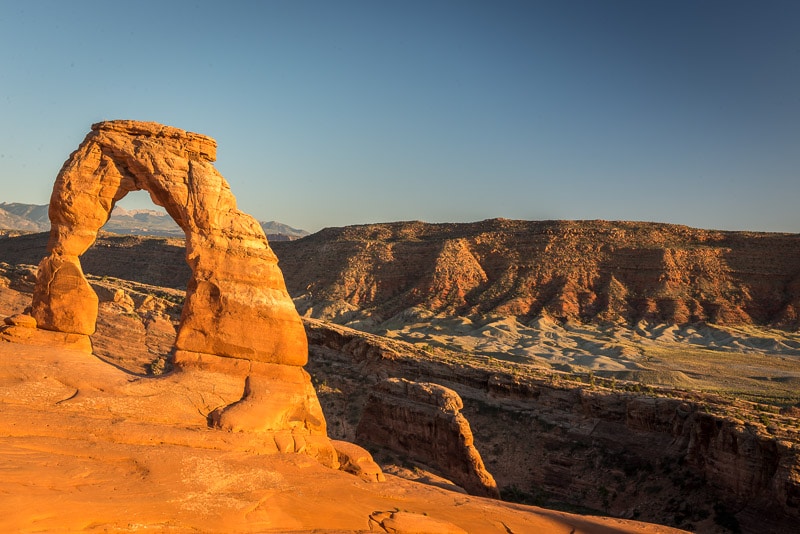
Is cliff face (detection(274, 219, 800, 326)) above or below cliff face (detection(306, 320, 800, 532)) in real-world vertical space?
above

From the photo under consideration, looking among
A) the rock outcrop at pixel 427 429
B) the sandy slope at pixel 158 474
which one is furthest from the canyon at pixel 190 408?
the rock outcrop at pixel 427 429

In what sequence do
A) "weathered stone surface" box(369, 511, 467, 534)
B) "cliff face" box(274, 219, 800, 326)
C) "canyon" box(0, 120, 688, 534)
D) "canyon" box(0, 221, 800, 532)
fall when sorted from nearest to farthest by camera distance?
1. "canyon" box(0, 120, 688, 534)
2. "weathered stone surface" box(369, 511, 467, 534)
3. "canyon" box(0, 221, 800, 532)
4. "cliff face" box(274, 219, 800, 326)

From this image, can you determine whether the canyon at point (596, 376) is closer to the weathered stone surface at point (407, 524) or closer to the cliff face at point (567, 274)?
the cliff face at point (567, 274)

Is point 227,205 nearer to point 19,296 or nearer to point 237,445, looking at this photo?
point 237,445

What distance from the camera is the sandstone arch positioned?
1645 centimetres

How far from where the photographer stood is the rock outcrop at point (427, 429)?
21.9m

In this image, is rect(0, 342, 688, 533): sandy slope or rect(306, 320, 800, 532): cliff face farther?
rect(306, 320, 800, 532): cliff face

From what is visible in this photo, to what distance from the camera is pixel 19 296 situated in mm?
35844

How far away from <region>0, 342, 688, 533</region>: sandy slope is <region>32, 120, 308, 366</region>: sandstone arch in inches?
51.1

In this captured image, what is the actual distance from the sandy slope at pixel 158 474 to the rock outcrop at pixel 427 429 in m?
5.90

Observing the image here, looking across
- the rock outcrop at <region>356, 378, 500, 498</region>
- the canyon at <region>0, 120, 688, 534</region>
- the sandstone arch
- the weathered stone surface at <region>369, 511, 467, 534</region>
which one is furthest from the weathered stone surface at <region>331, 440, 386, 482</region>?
the rock outcrop at <region>356, 378, 500, 498</region>

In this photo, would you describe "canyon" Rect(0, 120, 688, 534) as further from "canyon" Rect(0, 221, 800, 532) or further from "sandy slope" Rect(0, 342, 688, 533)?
"canyon" Rect(0, 221, 800, 532)

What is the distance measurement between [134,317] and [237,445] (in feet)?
83.5

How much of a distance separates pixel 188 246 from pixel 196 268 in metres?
0.65
